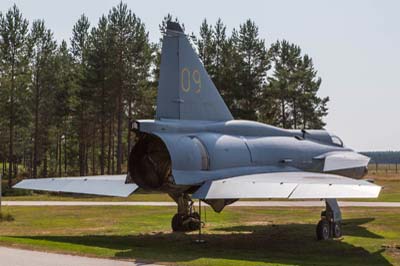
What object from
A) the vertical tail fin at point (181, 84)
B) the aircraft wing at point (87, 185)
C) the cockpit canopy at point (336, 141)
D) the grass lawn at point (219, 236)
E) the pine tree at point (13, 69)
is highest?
the pine tree at point (13, 69)

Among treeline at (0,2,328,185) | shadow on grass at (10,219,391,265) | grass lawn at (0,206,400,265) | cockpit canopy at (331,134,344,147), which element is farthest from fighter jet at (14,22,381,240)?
treeline at (0,2,328,185)

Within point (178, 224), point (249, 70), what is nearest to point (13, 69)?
point (249, 70)

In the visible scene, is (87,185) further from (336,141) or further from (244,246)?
(336,141)

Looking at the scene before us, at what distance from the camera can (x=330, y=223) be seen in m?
16.5

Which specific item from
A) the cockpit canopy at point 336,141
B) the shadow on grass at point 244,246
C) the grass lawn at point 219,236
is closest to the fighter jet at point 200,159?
the shadow on grass at point 244,246

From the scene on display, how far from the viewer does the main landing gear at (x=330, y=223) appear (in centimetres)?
1634

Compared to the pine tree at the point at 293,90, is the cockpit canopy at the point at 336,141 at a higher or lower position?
lower

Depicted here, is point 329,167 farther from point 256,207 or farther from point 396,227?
point 256,207

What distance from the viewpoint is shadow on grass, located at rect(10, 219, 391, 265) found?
12.8 meters

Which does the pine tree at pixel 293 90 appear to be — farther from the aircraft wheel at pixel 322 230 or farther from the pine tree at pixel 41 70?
the aircraft wheel at pixel 322 230

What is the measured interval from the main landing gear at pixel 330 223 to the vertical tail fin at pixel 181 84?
4.31m

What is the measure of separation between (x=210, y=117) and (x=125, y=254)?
232 inches

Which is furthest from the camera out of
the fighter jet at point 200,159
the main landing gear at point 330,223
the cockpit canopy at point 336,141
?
the cockpit canopy at point 336,141

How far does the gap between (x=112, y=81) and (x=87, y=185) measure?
3604 centimetres
